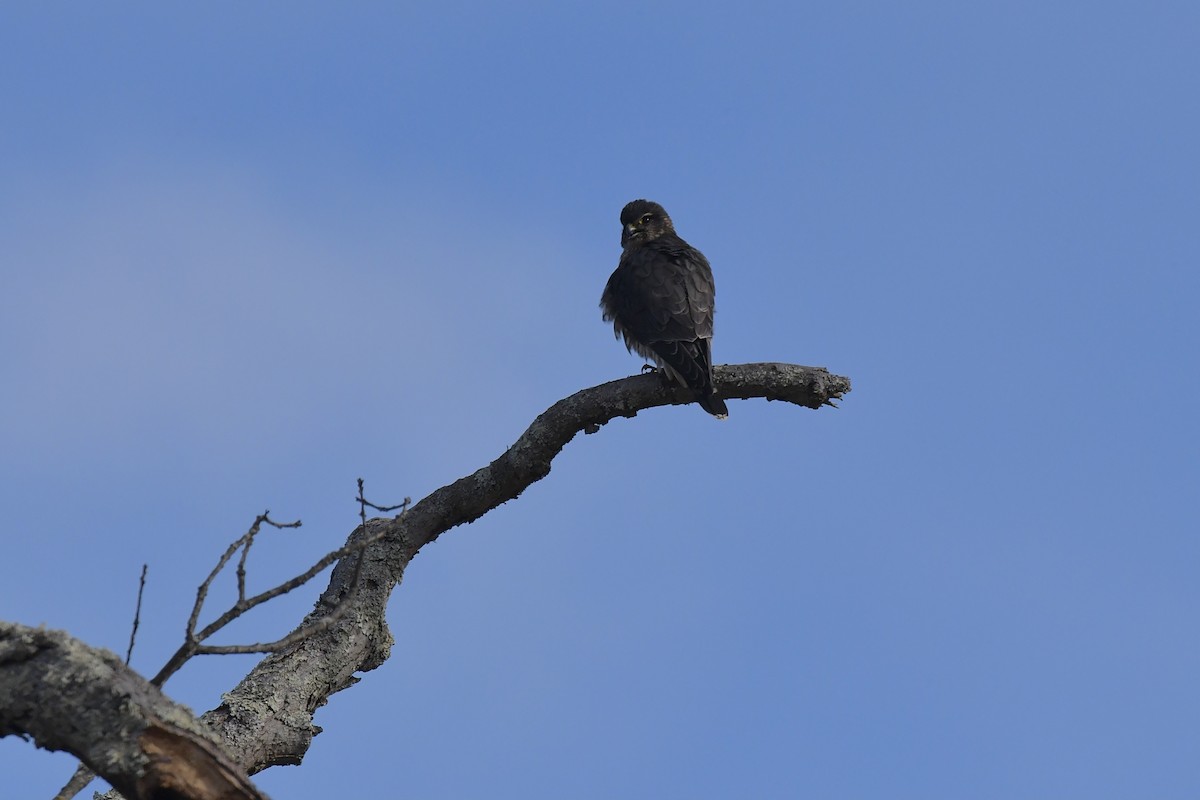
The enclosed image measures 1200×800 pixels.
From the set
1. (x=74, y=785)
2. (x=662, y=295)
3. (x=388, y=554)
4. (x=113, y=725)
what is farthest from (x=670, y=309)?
(x=113, y=725)

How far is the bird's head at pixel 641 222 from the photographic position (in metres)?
9.77

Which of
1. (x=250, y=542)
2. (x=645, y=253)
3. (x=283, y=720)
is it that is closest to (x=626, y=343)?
(x=645, y=253)

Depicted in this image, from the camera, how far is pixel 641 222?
32.3 feet

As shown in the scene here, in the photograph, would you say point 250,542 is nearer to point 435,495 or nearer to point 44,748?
point 44,748

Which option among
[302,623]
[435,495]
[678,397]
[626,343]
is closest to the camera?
[302,623]

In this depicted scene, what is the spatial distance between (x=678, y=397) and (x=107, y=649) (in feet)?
11.6

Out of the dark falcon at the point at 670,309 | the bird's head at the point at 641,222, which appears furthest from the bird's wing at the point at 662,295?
the bird's head at the point at 641,222

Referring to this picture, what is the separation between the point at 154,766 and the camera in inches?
123

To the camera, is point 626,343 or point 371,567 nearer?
point 371,567

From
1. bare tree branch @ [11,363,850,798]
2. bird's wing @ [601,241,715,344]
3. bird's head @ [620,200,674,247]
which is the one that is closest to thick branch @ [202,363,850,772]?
bare tree branch @ [11,363,850,798]

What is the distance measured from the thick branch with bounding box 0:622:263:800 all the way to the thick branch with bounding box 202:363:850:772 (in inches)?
52.4

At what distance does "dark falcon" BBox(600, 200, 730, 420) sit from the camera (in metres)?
6.48

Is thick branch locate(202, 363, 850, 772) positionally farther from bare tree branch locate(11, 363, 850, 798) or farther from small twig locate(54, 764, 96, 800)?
small twig locate(54, 764, 96, 800)

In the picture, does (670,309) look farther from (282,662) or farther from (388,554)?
(282,662)
